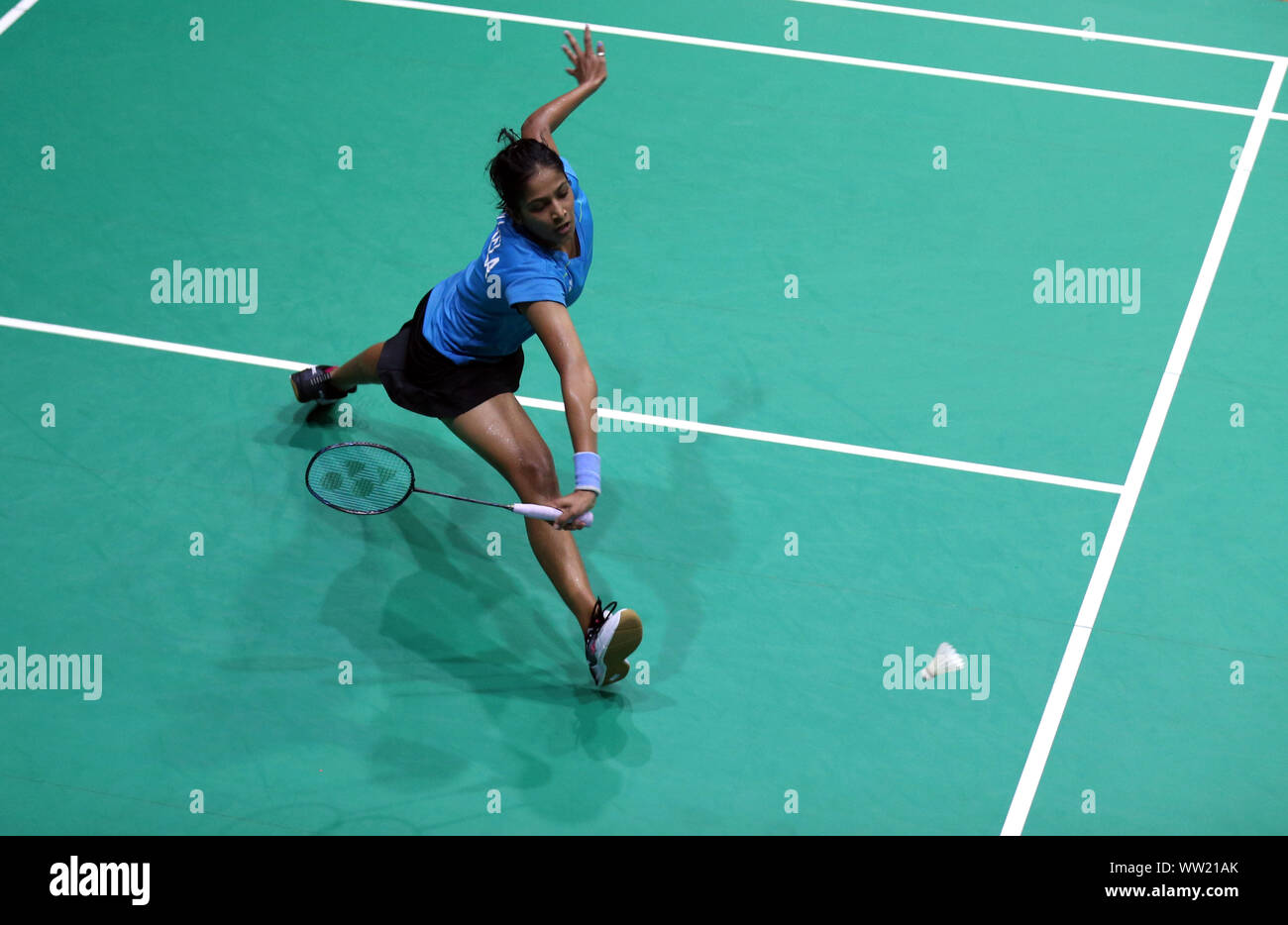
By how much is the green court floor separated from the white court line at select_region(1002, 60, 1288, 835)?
57 mm

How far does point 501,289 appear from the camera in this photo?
5652 mm

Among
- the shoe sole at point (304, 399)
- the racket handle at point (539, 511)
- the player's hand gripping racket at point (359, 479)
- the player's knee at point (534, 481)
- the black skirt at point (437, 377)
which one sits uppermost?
the shoe sole at point (304, 399)

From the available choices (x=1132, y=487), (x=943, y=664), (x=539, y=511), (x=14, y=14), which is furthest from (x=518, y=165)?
(x=14, y=14)

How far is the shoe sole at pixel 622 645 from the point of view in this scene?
18.7 ft

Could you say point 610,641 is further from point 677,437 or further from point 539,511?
point 677,437

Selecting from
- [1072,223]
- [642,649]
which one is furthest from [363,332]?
[1072,223]

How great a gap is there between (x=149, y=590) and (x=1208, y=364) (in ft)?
18.4

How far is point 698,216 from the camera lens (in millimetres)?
8602

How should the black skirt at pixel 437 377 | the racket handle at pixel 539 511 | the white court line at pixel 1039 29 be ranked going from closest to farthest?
1. the racket handle at pixel 539 511
2. the black skirt at pixel 437 377
3. the white court line at pixel 1039 29

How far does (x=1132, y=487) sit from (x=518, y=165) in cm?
361

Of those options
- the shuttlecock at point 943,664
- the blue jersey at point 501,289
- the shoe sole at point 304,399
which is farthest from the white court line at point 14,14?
the shuttlecock at point 943,664

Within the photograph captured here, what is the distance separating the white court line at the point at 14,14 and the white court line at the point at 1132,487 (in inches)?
308

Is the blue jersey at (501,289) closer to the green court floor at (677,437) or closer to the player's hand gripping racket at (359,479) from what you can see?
the player's hand gripping racket at (359,479)

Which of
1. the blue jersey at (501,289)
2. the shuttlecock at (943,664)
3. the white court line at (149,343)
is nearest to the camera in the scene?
the blue jersey at (501,289)
